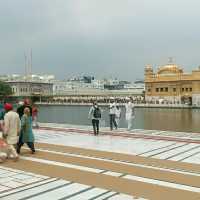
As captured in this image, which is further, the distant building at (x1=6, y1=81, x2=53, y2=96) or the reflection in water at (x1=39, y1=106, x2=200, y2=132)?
the distant building at (x1=6, y1=81, x2=53, y2=96)

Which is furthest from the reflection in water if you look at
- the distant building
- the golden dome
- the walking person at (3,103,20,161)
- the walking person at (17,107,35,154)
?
the distant building

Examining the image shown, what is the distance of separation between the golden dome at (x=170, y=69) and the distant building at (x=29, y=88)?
56062 millimetres

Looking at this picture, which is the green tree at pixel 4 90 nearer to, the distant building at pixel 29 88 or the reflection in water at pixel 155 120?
the distant building at pixel 29 88

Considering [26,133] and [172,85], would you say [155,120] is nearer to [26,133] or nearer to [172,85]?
[26,133]

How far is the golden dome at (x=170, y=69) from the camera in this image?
277ft

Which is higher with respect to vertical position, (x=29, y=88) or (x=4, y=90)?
(x=29, y=88)

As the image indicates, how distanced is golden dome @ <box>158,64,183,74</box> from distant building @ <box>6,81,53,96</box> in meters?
56.1

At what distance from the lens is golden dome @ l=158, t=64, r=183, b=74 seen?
8439 cm

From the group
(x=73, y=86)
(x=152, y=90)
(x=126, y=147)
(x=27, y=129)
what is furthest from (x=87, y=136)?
(x=73, y=86)

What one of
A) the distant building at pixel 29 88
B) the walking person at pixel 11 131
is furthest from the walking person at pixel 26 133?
the distant building at pixel 29 88

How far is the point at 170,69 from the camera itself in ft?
279

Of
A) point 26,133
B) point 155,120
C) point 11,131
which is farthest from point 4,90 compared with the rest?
point 11,131

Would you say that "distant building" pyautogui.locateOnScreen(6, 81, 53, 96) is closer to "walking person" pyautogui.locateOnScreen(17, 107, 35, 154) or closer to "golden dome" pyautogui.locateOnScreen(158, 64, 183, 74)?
"golden dome" pyautogui.locateOnScreen(158, 64, 183, 74)

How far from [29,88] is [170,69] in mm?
64172
